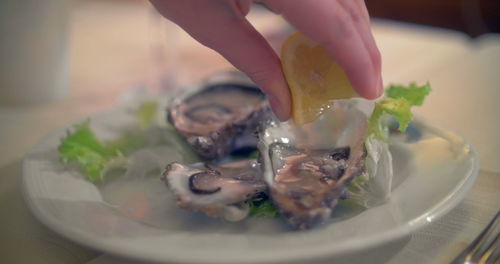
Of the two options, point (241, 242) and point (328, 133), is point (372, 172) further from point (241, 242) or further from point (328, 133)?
point (241, 242)

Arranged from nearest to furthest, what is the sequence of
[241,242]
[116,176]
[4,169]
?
[241,242] → [116,176] → [4,169]

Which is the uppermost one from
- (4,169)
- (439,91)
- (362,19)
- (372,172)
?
(362,19)

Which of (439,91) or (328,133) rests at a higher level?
(328,133)

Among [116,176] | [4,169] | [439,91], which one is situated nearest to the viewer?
[116,176]

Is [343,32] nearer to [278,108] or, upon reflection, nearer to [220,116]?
[278,108]

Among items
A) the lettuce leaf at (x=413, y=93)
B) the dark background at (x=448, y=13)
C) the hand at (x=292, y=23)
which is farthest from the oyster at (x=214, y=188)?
the dark background at (x=448, y=13)

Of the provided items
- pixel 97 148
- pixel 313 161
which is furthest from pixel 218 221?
→ pixel 97 148

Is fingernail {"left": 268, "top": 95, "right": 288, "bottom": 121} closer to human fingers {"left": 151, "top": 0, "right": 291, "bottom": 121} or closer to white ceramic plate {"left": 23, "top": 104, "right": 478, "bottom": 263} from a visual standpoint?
human fingers {"left": 151, "top": 0, "right": 291, "bottom": 121}

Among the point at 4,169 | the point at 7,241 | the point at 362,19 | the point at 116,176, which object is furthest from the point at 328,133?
the point at 4,169

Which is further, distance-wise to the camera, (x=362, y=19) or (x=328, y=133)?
(x=328, y=133)
